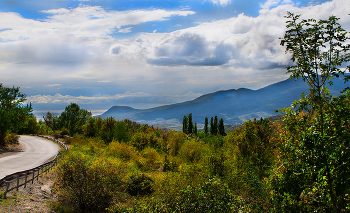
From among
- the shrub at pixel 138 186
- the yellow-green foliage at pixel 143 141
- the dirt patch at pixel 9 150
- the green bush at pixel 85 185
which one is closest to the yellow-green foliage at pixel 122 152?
the yellow-green foliage at pixel 143 141

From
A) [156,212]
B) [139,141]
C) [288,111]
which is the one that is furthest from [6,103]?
[288,111]

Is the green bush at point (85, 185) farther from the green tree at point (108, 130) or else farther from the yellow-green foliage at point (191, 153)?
the green tree at point (108, 130)

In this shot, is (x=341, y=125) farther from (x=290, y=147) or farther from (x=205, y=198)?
(x=205, y=198)

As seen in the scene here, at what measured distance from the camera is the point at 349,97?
17.9 ft

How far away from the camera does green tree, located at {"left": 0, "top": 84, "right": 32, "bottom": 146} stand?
1328 inches

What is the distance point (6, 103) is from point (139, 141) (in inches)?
954

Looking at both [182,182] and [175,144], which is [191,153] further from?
[182,182]

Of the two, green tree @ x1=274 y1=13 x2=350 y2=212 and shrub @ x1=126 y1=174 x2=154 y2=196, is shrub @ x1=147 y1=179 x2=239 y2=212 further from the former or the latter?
shrub @ x1=126 y1=174 x2=154 y2=196

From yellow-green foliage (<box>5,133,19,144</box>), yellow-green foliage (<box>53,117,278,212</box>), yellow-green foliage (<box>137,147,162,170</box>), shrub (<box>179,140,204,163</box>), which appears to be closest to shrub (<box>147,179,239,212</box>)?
yellow-green foliage (<box>53,117,278,212</box>)

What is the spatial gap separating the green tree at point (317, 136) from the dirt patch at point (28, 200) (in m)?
11.9

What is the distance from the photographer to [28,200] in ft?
40.8

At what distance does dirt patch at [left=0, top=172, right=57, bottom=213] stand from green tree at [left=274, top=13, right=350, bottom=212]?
11874 millimetres

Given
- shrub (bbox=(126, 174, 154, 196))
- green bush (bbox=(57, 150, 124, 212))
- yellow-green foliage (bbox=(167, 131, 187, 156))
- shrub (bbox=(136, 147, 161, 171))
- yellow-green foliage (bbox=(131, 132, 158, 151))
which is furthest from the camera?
yellow-green foliage (bbox=(131, 132, 158, 151))

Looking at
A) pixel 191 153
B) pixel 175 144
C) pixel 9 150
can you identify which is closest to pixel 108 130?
pixel 175 144
